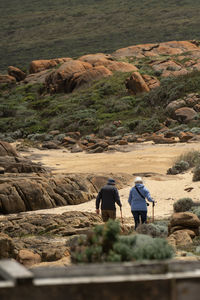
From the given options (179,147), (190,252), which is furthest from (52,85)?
(190,252)

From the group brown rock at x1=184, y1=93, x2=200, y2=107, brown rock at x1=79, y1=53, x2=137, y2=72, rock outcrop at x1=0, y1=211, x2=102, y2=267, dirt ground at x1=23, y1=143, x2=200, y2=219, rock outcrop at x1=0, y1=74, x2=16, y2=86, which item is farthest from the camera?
rock outcrop at x1=0, y1=74, x2=16, y2=86

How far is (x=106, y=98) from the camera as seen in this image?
1921 inches

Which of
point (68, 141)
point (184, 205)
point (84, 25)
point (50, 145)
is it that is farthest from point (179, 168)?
point (84, 25)

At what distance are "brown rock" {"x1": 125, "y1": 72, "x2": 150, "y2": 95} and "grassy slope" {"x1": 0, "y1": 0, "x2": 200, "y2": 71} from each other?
231ft

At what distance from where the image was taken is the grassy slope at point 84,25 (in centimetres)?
12544

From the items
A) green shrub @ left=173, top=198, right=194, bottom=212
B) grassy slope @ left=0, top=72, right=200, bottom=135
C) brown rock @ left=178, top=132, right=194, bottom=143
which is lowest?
grassy slope @ left=0, top=72, right=200, bottom=135

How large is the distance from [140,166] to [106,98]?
25.1 metres

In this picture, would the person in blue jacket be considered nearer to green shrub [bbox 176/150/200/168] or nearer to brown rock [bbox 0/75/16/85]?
green shrub [bbox 176/150/200/168]

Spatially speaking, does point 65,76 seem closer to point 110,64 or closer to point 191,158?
point 110,64

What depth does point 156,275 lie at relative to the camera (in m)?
3.88

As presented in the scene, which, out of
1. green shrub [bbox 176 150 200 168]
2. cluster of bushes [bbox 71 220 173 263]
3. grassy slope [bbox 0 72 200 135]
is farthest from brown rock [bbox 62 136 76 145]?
cluster of bushes [bbox 71 220 173 263]

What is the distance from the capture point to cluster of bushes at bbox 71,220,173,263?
5246 mm

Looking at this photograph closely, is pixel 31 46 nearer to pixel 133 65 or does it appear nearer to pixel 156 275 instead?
pixel 133 65

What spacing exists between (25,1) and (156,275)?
595 feet
